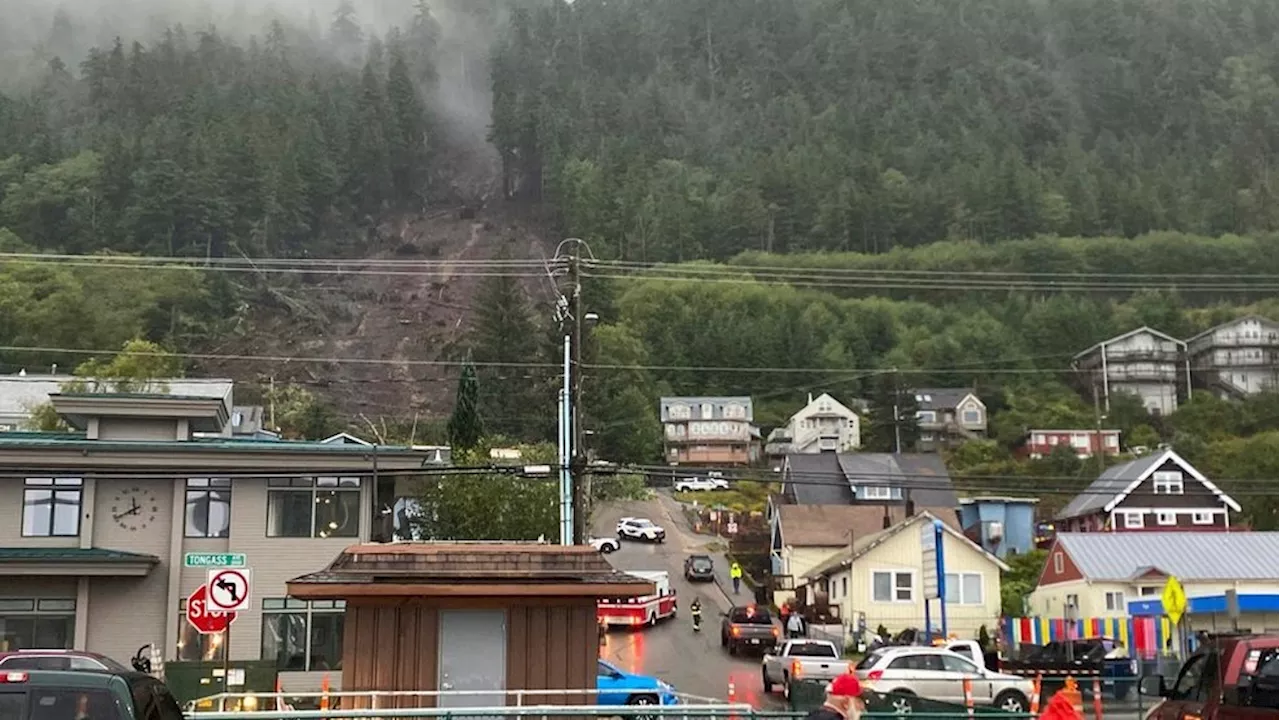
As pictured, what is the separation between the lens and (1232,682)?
14.8 m

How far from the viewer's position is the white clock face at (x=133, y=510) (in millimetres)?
34188

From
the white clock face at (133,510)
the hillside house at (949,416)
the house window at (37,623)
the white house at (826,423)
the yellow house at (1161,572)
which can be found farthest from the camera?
the hillside house at (949,416)

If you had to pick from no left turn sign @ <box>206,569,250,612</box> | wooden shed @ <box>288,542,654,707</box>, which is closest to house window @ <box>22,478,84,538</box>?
wooden shed @ <box>288,542,654,707</box>

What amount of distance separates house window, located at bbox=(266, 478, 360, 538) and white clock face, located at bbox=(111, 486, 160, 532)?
303 centimetres

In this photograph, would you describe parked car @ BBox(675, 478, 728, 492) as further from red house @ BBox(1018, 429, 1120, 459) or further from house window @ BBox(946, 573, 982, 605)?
house window @ BBox(946, 573, 982, 605)

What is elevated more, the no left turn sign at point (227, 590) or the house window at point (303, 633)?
the no left turn sign at point (227, 590)

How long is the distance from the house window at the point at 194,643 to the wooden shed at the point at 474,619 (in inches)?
507

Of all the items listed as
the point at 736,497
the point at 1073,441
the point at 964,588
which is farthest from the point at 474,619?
the point at 1073,441

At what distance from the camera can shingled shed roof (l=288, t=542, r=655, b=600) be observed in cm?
2072

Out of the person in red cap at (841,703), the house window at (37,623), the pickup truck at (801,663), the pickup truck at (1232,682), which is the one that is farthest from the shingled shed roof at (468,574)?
the house window at (37,623)

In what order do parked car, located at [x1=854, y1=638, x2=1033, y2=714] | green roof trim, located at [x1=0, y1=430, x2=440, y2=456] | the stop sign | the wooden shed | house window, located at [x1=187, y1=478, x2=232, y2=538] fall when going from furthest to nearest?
house window, located at [x1=187, y1=478, x2=232, y2=538]
green roof trim, located at [x1=0, y1=430, x2=440, y2=456]
parked car, located at [x1=854, y1=638, x2=1033, y2=714]
the wooden shed
the stop sign

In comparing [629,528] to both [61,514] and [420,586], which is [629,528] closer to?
[61,514]

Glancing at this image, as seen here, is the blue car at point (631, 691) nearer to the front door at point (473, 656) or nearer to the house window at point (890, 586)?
the front door at point (473, 656)

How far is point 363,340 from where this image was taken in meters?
171
